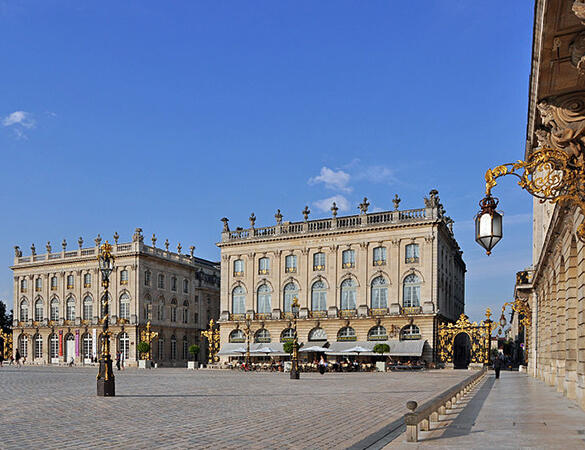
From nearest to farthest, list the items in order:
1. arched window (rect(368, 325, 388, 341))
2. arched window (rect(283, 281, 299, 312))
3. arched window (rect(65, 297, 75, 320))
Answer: arched window (rect(368, 325, 388, 341)) < arched window (rect(283, 281, 299, 312)) < arched window (rect(65, 297, 75, 320))

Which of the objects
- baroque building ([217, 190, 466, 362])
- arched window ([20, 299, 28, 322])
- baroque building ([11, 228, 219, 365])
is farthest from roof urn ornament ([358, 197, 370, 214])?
arched window ([20, 299, 28, 322])

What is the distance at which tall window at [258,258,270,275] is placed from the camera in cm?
6281

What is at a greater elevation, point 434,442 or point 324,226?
point 324,226

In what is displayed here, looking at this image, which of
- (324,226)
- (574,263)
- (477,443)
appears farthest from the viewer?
(324,226)

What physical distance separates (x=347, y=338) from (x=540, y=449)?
1927 inches

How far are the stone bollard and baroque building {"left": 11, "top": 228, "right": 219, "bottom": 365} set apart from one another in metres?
62.0

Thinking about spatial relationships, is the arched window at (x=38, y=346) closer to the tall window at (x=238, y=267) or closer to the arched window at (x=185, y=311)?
the arched window at (x=185, y=311)

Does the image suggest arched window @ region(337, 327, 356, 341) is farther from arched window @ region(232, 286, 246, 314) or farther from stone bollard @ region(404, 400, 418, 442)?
stone bollard @ region(404, 400, 418, 442)

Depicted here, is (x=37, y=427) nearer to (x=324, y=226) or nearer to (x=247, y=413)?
(x=247, y=413)

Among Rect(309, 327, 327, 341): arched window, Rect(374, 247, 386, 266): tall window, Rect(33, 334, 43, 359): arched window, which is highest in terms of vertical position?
Rect(374, 247, 386, 266): tall window

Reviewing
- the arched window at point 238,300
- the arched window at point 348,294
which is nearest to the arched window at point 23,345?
the arched window at point 238,300

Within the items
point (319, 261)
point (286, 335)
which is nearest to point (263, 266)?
point (319, 261)

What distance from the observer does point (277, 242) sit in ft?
204

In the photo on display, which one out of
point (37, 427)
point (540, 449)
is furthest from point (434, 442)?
point (37, 427)
